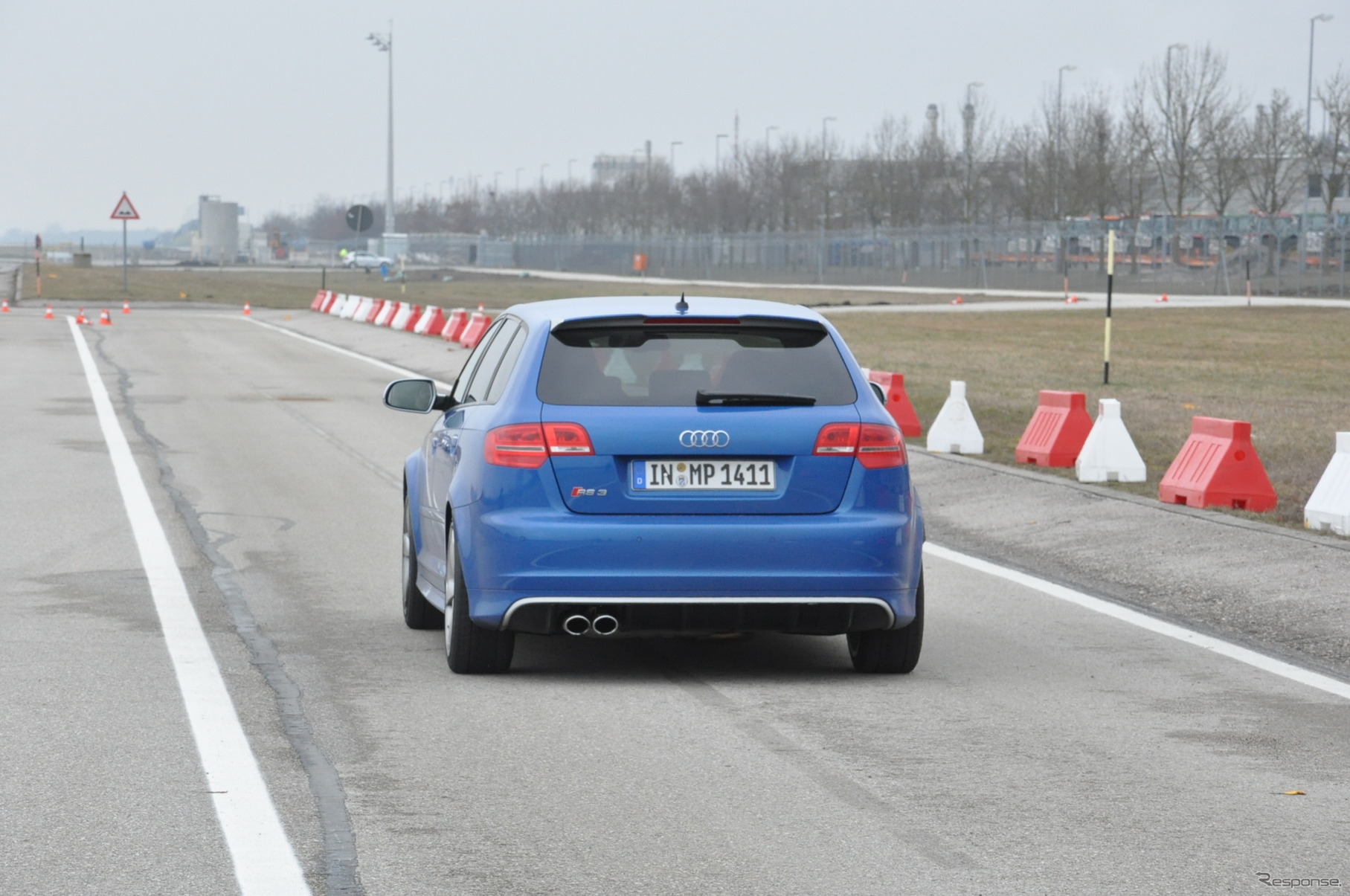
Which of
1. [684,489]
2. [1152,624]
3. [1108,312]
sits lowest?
[1152,624]

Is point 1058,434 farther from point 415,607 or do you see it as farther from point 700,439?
point 700,439

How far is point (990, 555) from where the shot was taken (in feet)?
38.4

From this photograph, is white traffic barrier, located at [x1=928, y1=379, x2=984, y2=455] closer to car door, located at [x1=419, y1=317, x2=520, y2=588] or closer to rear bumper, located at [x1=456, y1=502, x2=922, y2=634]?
car door, located at [x1=419, y1=317, x2=520, y2=588]

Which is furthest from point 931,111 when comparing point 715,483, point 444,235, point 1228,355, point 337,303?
point 715,483

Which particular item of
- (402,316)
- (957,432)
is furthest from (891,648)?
(402,316)

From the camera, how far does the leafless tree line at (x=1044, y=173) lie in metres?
75.6

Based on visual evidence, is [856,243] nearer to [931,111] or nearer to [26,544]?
[931,111]

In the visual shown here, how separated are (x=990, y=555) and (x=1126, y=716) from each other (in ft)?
15.1

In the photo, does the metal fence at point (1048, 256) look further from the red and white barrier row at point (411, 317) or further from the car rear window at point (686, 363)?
the car rear window at point (686, 363)

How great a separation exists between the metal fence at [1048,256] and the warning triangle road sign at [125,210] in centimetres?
3245

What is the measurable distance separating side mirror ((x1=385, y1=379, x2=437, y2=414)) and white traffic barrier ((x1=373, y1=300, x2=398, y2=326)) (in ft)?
110

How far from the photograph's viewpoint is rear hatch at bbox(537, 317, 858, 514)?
7.26m

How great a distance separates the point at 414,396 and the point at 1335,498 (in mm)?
5636

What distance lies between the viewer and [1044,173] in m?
84.2
